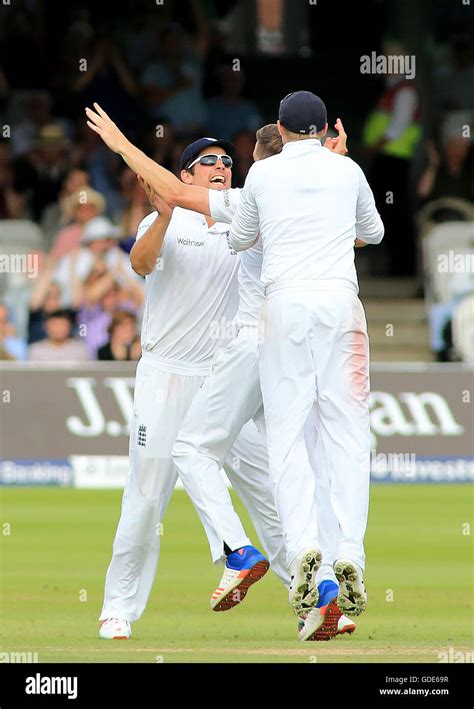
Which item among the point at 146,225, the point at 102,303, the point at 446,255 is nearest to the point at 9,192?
the point at 102,303

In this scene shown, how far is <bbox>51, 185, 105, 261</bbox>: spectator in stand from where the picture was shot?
1920cm

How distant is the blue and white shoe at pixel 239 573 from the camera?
8367mm

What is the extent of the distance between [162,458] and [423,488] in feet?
26.5

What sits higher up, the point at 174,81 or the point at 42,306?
the point at 174,81

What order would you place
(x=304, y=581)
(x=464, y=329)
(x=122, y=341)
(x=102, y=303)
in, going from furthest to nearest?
(x=464, y=329)
(x=102, y=303)
(x=122, y=341)
(x=304, y=581)

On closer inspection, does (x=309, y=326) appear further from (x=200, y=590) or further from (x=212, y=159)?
(x=200, y=590)

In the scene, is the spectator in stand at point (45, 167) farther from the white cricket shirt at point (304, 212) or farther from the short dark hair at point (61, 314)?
the white cricket shirt at point (304, 212)

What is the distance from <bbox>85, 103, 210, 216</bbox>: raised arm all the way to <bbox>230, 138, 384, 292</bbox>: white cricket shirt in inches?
11.9

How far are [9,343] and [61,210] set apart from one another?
96.6 inches

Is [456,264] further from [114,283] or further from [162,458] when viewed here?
[162,458]

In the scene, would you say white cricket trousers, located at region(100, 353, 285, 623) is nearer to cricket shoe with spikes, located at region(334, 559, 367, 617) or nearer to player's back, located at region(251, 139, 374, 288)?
player's back, located at region(251, 139, 374, 288)

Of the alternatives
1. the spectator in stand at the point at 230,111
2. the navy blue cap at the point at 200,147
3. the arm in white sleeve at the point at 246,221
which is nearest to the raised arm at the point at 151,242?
the arm in white sleeve at the point at 246,221

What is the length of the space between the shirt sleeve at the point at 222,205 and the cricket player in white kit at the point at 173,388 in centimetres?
55

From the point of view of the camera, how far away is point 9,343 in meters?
18.1
